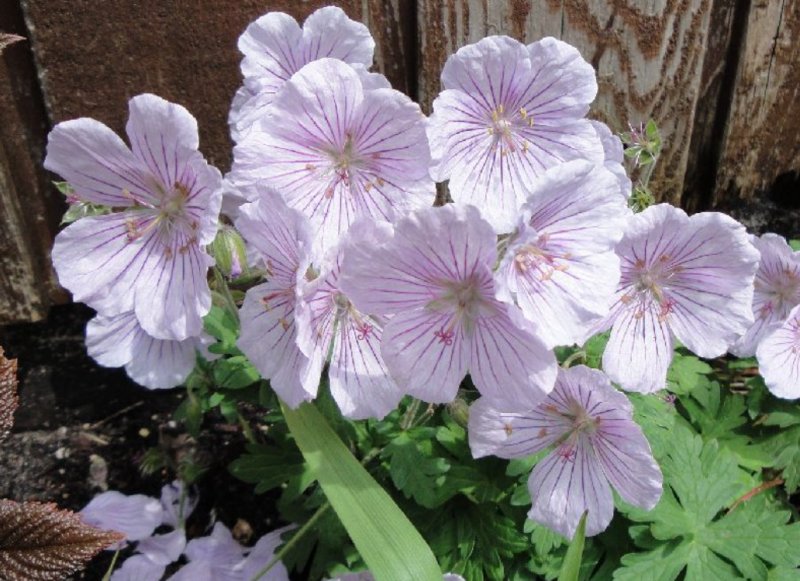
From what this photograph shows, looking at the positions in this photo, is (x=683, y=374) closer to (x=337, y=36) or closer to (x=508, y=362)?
(x=508, y=362)

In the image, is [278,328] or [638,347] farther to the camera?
[638,347]

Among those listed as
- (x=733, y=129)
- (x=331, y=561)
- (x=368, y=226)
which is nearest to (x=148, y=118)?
(x=368, y=226)

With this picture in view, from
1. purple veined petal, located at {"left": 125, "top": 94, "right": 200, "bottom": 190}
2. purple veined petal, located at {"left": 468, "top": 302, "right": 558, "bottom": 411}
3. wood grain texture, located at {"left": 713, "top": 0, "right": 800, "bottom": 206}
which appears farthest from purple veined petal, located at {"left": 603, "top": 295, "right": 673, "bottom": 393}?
wood grain texture, located at {"left": 713, "top": 0, "right": 800, "bottom": 206}

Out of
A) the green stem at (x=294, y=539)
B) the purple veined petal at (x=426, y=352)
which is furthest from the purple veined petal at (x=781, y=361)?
the green stem at (x=294, y=539)

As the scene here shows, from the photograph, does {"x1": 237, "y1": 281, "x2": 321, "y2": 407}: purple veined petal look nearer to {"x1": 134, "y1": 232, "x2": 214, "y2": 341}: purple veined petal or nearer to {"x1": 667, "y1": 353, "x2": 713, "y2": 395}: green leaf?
{"x1": 134, "y1": 232, "x2": 214, "y2": 341}: purple veined petal

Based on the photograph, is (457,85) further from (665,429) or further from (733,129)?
(733,129)

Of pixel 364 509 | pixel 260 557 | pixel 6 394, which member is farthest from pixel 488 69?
pixel 260 557
